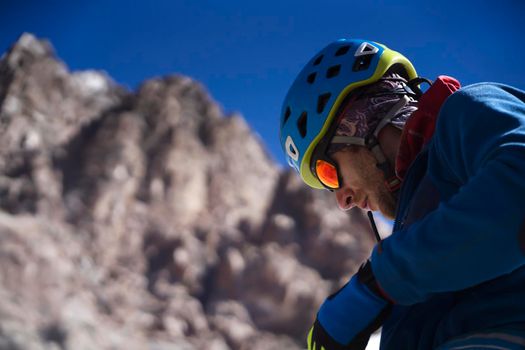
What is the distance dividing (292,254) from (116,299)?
31.1ft

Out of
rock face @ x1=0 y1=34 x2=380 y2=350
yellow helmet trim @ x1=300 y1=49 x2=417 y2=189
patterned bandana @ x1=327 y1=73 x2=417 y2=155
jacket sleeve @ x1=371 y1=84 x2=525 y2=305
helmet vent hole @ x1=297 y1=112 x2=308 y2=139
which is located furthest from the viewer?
rock face @ x1=0 y1=34 x2=380 y2=350

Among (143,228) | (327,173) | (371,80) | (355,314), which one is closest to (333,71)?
(371,80)

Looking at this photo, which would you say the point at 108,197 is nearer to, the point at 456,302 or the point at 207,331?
the point at 207,331

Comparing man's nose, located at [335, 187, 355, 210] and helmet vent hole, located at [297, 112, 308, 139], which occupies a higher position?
helmet vent hole, located at [297, 112, 308, 139]

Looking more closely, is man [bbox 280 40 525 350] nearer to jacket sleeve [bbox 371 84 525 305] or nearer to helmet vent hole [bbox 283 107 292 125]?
jacket sleeve [bbox 371 84 525 305]

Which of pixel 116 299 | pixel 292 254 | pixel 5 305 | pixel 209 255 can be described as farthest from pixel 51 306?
pixel 292 254

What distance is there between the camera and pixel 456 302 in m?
1.53

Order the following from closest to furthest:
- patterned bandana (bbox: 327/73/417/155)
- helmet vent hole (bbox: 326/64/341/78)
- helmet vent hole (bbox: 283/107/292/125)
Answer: patterned bandana (bbox: 327/73/417/155) → helmet vent hole (bbox: 326/64/341/78) → helmet vent hole (bbox: 283/107/292/125)

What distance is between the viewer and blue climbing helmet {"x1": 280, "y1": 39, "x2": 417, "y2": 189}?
2.40 metres

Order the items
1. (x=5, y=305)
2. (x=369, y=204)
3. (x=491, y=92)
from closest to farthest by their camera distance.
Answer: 1. (x=491, y=92)
2. (x=369, y=204)
3. (x=5, y=305)

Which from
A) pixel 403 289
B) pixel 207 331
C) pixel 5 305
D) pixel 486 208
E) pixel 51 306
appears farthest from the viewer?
pixel 207 331

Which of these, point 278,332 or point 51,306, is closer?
point 51,306

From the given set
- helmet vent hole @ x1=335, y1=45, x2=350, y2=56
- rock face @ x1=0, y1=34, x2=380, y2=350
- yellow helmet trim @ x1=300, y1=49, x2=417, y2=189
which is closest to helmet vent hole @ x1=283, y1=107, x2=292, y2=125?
yellow helmet trim @ x1=300, y1=49, x2=417, y2=189

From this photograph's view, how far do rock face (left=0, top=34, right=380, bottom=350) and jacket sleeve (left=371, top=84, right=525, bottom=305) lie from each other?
19305 millimetres
